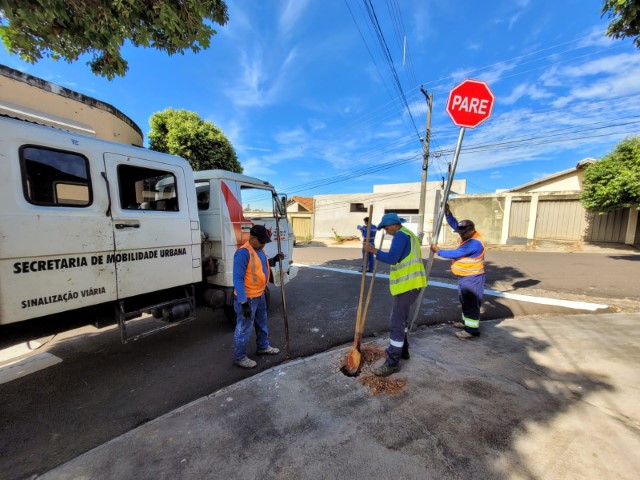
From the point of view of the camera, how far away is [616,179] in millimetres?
11250

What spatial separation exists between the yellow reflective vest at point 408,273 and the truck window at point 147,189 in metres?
2.74

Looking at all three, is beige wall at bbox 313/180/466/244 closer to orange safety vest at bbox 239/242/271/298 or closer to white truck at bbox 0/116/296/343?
white truck at bbox 0/116/296/343

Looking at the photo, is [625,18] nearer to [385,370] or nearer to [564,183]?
[385,370]

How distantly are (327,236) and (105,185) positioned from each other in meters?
21.4

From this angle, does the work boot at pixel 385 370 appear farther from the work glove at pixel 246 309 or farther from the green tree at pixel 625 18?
the green tree at pixel 625 18

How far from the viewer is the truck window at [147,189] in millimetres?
3072

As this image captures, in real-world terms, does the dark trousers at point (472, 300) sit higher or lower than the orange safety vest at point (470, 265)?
lower

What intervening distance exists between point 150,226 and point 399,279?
2.78 m

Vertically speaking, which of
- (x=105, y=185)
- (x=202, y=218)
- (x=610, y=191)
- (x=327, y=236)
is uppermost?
(x=610, y=191)

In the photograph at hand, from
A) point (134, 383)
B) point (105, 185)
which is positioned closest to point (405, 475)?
point (134, 383)

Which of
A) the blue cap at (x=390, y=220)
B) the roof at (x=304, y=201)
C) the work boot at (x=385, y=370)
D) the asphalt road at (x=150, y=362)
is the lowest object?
the asphalt road at (x=150, y=362)

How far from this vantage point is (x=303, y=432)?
2.14 meters

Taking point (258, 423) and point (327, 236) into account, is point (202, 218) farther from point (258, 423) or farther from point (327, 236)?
point (327, 236)

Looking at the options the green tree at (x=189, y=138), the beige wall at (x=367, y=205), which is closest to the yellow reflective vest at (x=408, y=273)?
the green tree at (x=189, y=138)
